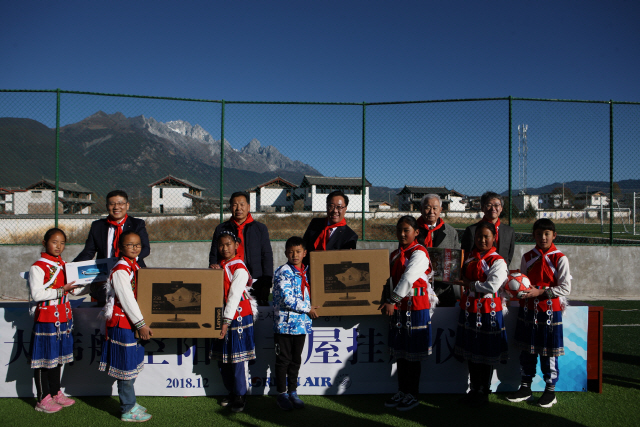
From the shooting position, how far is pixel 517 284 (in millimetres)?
2871

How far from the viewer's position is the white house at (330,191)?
687cm

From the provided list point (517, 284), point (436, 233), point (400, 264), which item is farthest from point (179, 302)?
point (517, 284)

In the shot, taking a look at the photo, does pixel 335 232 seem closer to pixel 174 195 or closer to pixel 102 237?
pixel 102 237

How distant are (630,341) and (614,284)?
2.76 metres

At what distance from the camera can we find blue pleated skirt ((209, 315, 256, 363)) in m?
2.87

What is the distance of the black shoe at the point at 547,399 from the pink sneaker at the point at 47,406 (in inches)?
154

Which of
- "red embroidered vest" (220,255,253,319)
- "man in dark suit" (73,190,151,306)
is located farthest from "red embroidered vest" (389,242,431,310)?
"man in dark suit" (73,190,151,306)

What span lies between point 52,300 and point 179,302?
40.6 inches

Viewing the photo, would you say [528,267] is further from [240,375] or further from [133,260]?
[133,260]

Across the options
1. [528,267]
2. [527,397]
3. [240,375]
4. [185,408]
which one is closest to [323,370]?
[240,375]

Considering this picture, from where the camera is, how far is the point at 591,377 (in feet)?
10.8

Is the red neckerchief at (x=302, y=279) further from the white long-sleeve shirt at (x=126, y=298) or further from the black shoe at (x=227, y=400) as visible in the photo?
the white long-sleeve shirt at (x=126, y=298)

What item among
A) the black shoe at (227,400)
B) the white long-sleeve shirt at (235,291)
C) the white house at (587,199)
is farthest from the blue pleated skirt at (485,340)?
the white house at (587,199)

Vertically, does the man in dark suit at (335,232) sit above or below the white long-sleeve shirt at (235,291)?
above
